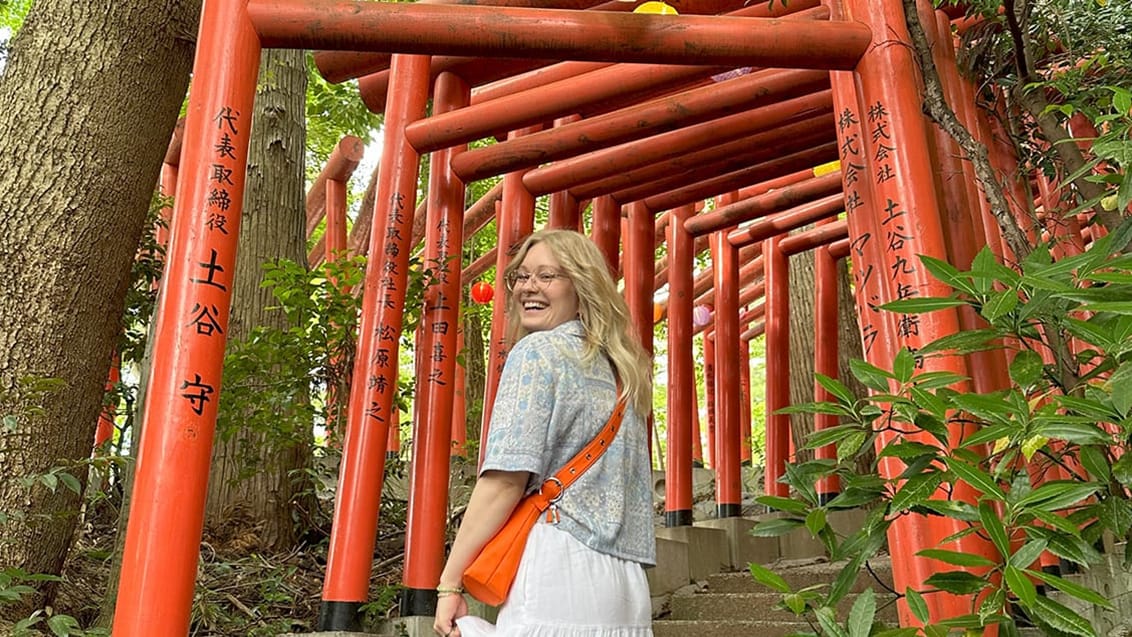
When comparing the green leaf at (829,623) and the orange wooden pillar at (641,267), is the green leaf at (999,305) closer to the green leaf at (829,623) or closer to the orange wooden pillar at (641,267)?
the green leaf at (829,623)

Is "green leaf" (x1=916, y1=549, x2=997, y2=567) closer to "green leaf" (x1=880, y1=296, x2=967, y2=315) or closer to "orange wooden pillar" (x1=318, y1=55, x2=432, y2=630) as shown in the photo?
"green leaf" (x1=880, y1=296, x2=967, y2=315)

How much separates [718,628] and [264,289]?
3.65 meters

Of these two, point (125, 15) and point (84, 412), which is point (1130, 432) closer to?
point (84, 412)

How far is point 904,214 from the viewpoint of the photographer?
360 cm

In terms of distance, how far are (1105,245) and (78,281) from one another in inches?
151

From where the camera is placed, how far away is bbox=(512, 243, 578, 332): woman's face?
2.79 metres

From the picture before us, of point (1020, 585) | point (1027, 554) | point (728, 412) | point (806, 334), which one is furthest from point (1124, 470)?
point (806, 334)

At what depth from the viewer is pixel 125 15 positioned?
474cm

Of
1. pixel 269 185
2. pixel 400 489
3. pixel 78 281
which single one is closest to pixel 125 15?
pixel 78 281

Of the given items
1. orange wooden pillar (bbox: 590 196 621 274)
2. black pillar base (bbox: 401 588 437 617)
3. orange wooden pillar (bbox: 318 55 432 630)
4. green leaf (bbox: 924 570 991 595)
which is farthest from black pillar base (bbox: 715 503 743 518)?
Result: green leaf (bbox: 924 570 991 595)

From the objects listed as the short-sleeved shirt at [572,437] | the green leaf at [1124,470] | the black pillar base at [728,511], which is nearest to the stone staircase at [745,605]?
the black pillar base at [728,511]

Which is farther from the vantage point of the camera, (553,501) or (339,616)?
(339,616)

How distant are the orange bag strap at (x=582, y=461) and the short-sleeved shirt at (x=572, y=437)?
12 millimetres

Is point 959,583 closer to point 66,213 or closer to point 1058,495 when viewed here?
point 1058,495
